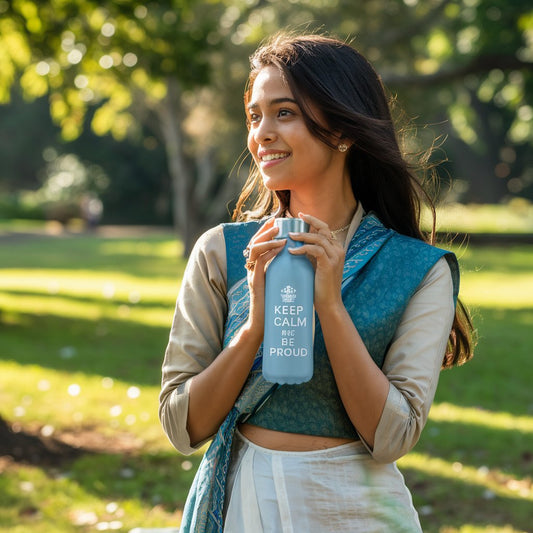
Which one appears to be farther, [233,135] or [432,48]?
[432,48]

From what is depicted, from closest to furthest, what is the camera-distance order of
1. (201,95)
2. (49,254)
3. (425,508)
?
(425,508) → (201,95) → (49,254)

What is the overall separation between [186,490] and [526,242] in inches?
1029

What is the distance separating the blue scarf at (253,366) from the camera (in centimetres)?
215

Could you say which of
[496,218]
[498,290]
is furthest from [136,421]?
[496,218]

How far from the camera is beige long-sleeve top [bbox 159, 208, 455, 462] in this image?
208 cm

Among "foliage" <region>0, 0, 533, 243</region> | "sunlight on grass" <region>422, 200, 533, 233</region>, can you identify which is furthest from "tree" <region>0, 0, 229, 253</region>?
"sunlight on grass" <region>422, 200, 533, 233</region>

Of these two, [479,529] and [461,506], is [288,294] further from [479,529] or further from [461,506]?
[461,506]

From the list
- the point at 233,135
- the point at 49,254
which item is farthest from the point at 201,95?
the point at 49,254

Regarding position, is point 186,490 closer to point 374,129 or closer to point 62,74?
point 374,129

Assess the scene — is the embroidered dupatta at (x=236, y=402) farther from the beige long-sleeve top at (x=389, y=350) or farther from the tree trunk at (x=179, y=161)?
the tree trunk at (x=179, y=161)

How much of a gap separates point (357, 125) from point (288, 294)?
563 millimetres

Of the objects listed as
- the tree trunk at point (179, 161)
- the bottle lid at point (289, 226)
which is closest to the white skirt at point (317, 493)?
the bottle lid at point (289, 226)

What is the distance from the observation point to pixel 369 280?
217 centimetres

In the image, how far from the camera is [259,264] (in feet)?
6.40
